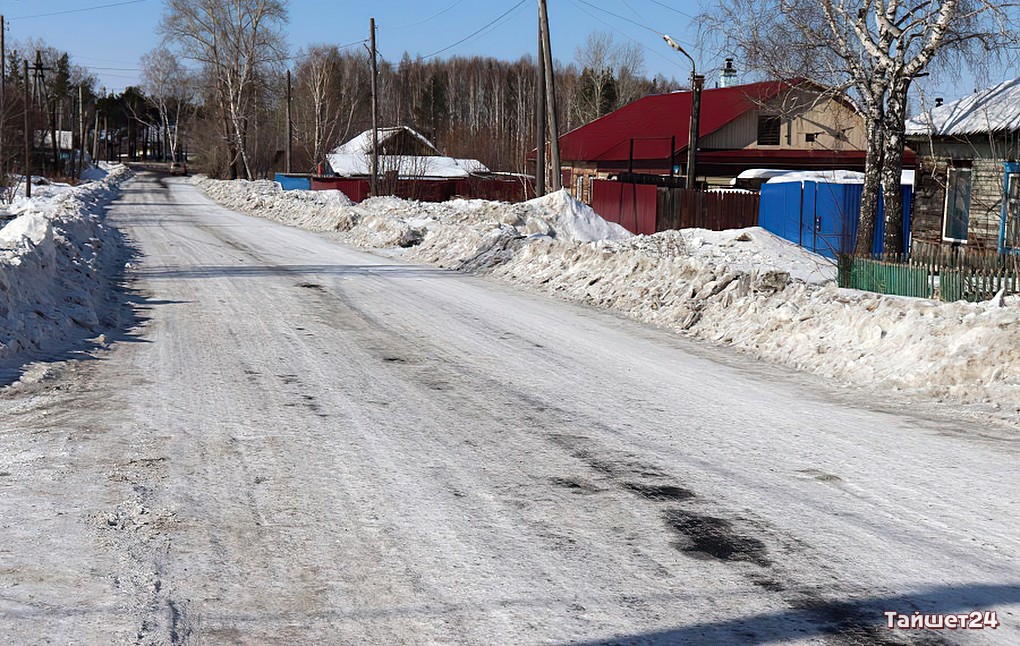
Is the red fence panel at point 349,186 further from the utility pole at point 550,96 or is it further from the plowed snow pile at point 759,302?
the plowed snow pile at point 759,302

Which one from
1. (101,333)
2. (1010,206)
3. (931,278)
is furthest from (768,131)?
(101,333)

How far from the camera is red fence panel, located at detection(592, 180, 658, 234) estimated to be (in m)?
27.6

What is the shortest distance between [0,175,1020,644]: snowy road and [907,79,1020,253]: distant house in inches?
498

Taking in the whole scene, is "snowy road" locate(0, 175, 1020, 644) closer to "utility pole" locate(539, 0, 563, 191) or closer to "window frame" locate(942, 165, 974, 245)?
"window frame" locate(942, 165, 974, 245)

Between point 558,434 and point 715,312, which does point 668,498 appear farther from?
point 715,312

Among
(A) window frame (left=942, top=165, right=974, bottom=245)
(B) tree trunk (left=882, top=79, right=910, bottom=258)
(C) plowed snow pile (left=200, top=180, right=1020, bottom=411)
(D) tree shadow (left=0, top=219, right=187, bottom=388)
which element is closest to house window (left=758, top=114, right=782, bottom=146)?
(C) plowed snow pile (left=200, top=180, right=1020, bottom=411)

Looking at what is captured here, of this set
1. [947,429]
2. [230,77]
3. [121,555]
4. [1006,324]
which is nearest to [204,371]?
[121,555]

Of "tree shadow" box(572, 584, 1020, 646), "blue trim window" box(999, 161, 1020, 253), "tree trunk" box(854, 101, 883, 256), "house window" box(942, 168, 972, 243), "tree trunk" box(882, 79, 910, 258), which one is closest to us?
"tree shadow" box(572, 584, 1020, 646)

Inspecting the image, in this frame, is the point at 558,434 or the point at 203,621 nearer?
the point at 203,621

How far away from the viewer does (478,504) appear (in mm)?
5184

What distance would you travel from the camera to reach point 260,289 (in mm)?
14438

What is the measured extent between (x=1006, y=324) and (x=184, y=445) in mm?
6721

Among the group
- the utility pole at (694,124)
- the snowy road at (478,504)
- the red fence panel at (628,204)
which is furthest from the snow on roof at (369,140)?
the snowy road at (478,504)

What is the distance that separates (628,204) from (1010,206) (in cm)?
1175
